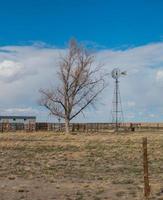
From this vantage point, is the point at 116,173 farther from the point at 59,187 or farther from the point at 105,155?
the point at 105,155

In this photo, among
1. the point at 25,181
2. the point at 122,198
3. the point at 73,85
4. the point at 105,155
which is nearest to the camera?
the point at 122,198

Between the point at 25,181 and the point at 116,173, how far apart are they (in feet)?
13.4

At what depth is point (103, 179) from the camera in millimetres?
18547

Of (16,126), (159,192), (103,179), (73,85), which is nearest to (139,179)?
(103,179)

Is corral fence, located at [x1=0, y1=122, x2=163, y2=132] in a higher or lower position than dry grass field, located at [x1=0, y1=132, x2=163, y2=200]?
higher

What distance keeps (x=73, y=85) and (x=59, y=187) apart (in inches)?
2418

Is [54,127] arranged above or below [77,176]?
above

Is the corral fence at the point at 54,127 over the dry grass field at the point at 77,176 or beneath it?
over

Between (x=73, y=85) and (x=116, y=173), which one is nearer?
(x=116, y=173)

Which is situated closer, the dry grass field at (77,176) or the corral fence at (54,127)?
the dry grass field at (77,176)

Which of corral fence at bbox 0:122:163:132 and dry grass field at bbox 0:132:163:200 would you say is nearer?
dry grass field at bbox 0:132:163:200

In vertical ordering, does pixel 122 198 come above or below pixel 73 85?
below

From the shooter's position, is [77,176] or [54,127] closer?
[77,176]

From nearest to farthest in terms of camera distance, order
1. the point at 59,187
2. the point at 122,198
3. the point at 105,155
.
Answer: the point at 122,198 < the point at 59,187 < the point at 105,155
